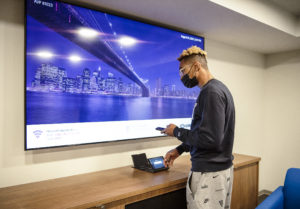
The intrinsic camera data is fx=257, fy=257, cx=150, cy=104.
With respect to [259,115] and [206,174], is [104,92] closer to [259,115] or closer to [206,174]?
[206,174]

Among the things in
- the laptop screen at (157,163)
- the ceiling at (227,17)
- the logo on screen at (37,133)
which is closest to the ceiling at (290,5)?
the ceiling at (227,17)

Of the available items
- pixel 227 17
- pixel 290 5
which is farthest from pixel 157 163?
pixel 290 5

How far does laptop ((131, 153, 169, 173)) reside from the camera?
2.10 meters

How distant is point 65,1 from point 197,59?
1.07m

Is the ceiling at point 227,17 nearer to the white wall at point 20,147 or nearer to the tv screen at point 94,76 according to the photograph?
the tv screen at point 94,76

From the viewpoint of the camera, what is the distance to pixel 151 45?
7.84 ft

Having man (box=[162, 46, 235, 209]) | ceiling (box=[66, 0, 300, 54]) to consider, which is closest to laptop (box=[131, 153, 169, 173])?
man (box=[162, 46, 235, 209])

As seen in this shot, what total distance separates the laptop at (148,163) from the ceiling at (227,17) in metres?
1.26

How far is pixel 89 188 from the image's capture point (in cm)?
168

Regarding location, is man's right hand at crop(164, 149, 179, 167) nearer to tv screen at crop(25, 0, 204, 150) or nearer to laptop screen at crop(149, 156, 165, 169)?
laptop screen at crop(149, 156, 165, 169)

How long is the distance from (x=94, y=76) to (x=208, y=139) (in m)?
1.02

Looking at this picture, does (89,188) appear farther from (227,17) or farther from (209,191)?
(227,17)

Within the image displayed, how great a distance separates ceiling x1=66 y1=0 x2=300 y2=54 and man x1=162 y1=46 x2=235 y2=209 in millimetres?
600

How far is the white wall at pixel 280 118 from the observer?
12.3 ft
